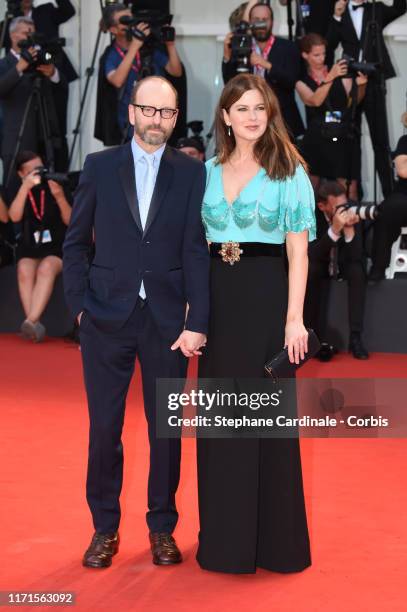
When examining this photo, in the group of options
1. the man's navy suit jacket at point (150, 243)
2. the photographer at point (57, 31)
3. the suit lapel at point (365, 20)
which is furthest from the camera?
the photographer at point (57, 31)

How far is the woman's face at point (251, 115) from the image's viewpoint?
3.04 meters

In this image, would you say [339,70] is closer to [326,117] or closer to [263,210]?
[326,117]

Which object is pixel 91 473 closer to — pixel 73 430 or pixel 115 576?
pixel 115 576

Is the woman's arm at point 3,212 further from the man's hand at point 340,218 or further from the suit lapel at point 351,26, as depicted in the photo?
the suit lapel at point 351,26

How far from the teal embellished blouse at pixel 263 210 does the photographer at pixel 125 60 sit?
4.55m

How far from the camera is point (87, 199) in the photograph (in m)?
3.13

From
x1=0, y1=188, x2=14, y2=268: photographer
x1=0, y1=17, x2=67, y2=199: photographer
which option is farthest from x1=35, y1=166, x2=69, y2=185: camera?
x1=0, y1=17, x2=67, y2=199: photographer

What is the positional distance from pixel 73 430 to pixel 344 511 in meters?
1.62

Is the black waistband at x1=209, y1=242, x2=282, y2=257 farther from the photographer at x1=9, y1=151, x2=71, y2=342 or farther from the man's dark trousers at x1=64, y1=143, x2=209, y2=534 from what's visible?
the photographer at x1=9, y1=151, x2=71, y2=342

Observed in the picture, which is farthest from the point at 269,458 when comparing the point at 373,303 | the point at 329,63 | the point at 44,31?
the point at 44,31

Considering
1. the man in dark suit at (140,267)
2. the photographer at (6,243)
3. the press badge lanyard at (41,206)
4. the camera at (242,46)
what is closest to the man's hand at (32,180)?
→ the press badge lanyard at (41,206)

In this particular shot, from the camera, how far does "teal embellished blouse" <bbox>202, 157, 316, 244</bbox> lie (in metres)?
3.07

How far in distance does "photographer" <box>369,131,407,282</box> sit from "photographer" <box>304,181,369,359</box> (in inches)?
8.3

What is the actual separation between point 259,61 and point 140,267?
473cm
